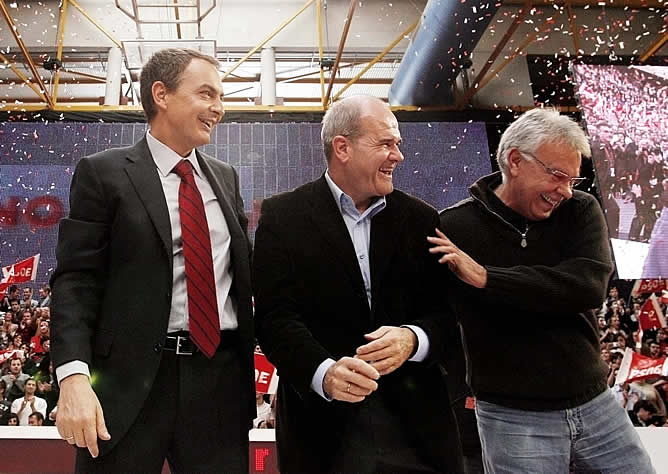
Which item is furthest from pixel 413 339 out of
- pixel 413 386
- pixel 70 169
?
pixel 70 169

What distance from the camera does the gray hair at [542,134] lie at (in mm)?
1628

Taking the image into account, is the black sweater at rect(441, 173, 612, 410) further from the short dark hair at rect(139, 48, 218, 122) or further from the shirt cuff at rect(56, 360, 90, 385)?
the shirt cuff at rect(56, 360, 90, 385)

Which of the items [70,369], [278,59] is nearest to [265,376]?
[70,369]

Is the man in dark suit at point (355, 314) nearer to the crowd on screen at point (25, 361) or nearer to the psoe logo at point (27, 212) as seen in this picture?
the crowd on screen at point (25, 361)

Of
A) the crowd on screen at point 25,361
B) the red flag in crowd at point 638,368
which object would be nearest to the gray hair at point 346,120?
the crowd on screen at point 25,361

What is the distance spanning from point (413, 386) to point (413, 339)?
0.12m

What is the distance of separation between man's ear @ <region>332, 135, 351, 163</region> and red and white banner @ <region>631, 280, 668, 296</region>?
586 cm

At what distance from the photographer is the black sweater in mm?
1461

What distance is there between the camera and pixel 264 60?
7.23 meters

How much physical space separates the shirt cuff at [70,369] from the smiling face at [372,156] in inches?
27.7

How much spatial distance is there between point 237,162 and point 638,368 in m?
4.25

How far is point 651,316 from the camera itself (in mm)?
6062

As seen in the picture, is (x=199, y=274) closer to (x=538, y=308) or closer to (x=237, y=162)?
(x=538, y=308)

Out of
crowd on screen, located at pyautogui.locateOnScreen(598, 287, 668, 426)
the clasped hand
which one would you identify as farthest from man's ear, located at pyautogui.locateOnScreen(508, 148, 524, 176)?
crowd on screen, located at pyautogui.locateOnScreen(598, 287, 668, 426)
